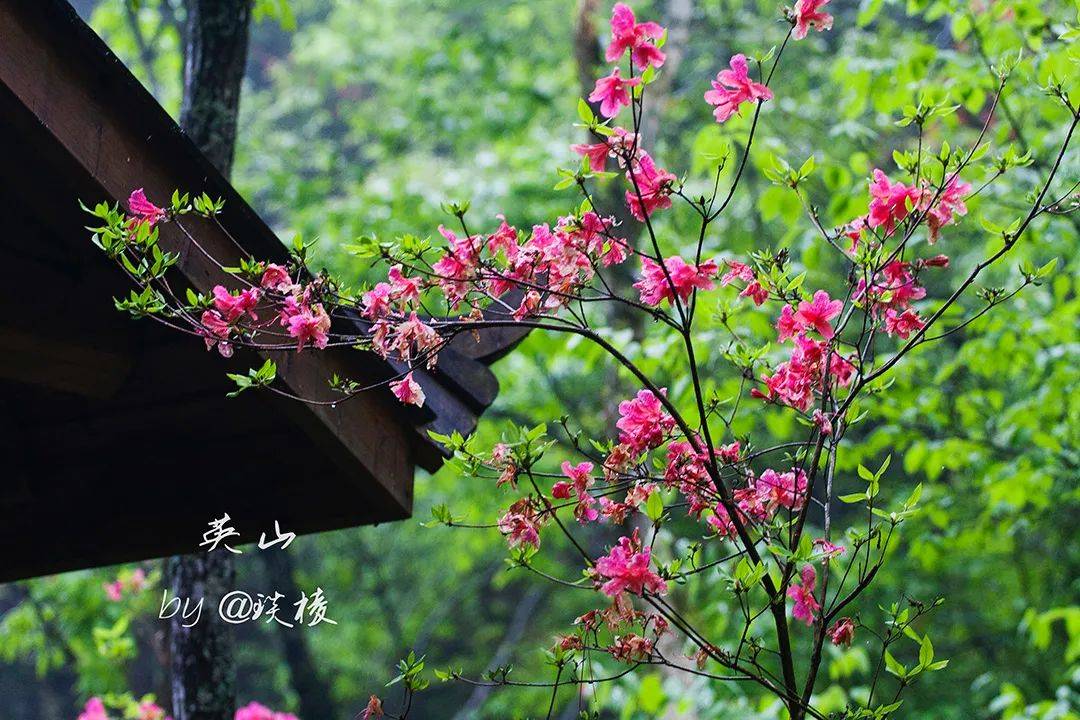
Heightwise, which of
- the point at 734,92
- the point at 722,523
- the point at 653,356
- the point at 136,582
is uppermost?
the point at 136,582

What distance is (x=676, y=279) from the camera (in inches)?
54.4

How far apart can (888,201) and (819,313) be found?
189 mm

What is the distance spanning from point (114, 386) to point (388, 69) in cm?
746

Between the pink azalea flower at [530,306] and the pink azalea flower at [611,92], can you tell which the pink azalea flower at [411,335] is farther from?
the pink azalea flower at [611,92]

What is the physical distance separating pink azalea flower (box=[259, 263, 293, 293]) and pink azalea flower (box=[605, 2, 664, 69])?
464 millimetres

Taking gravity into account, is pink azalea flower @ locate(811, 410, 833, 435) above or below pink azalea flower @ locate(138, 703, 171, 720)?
below

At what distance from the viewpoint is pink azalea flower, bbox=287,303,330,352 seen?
1216 millimetres

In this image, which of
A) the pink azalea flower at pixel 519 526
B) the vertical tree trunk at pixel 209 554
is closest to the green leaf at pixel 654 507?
the pink azalea flower at pixel 519 526

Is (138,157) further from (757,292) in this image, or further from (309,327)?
(757,292)

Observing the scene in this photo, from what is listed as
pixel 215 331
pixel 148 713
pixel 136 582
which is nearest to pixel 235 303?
pixel 215 331

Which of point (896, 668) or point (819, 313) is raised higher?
point (819, 313)

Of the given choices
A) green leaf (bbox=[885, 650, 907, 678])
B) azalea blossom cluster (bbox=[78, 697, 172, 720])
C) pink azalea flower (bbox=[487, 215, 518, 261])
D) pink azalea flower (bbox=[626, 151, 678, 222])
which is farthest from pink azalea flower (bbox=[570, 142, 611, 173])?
azalea blossom cluster (bbox=[78, 697, 172, 720])

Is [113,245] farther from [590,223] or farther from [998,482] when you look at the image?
[998,482]

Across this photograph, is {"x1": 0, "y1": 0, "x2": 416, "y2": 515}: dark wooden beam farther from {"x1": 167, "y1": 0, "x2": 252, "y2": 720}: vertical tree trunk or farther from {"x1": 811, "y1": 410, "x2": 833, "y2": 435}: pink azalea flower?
{"x1": 167, "y1": 0, "x2": 252, "y2": 720}: vertical tree trunk
